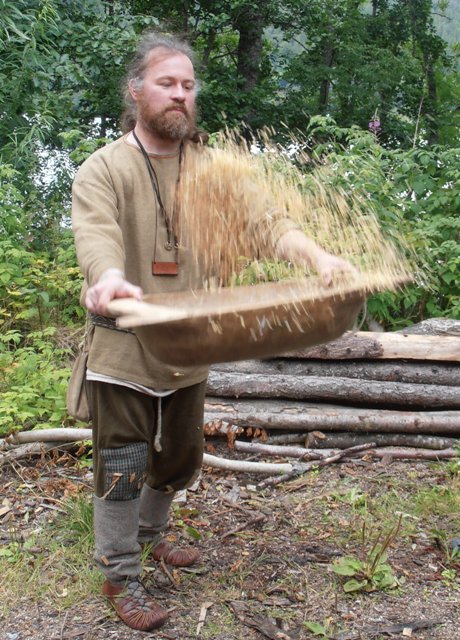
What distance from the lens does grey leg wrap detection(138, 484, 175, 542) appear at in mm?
2980

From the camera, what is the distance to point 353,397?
14.5 ft

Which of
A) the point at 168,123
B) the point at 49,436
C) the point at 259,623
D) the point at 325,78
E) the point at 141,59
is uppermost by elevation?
the point at 325,78

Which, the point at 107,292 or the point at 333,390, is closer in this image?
the point at 107,292

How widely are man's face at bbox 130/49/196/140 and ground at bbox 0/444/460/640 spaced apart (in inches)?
68.8

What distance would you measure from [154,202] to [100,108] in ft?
29.8

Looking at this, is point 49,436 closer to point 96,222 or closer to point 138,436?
point 138,436

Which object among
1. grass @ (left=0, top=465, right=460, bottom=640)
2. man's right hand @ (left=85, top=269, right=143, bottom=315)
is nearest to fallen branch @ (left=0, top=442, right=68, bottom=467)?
grass @ (left=0, top=465, right=460, bottom=640)

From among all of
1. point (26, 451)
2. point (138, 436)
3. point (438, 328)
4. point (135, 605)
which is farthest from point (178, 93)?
point (438, 328)

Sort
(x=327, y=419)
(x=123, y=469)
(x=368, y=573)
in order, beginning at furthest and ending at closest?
1. (x=327, y=419)
2. (x=368, y=573)
3. (x=123, y=469)

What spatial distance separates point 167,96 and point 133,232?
0.48m

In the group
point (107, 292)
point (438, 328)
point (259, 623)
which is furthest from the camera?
point (438, 328)

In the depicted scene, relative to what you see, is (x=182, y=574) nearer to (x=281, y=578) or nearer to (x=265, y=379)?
(x=281, y=578)

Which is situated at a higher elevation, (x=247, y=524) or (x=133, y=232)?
(x=133, y=232)

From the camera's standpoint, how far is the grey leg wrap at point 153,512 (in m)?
2.98
